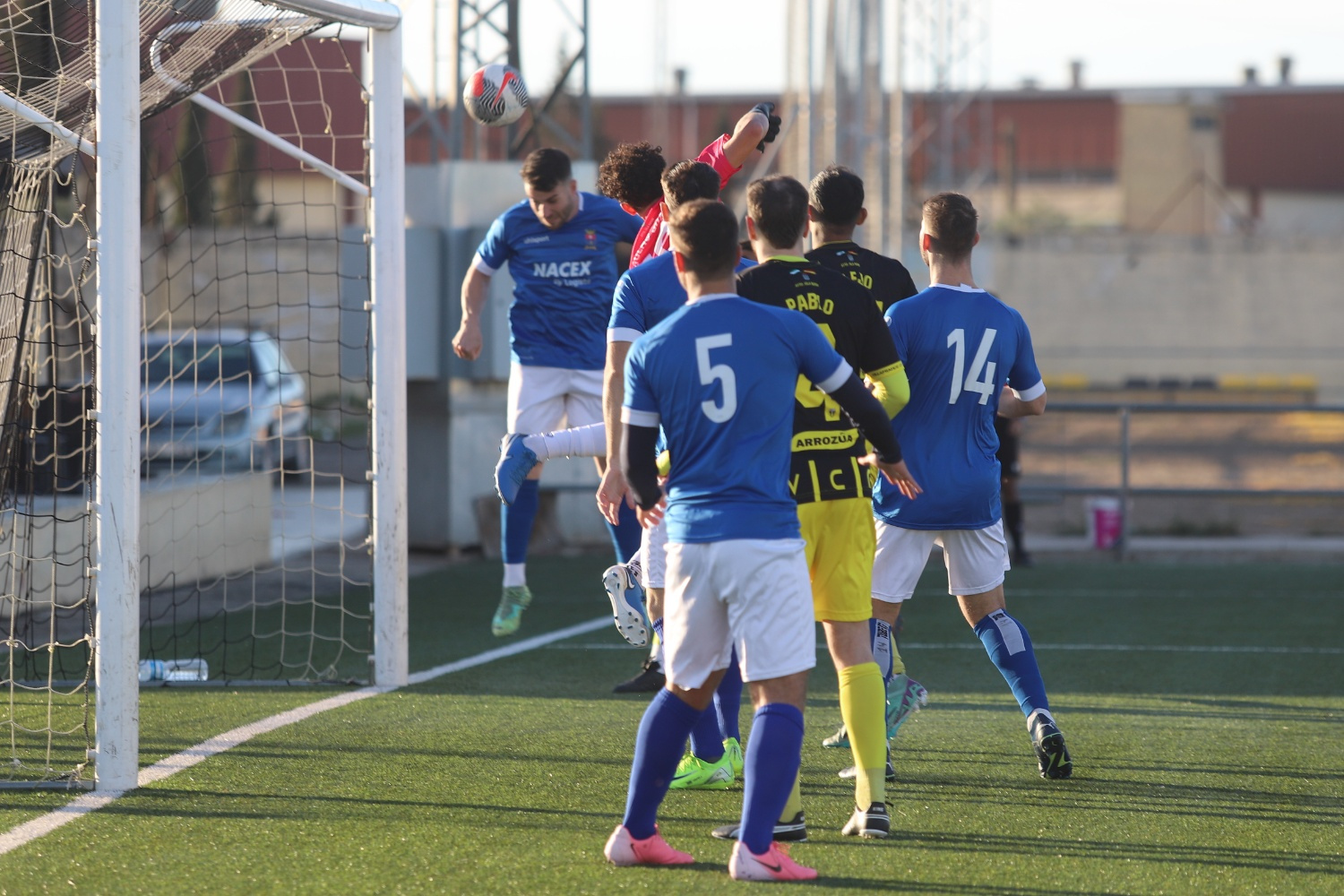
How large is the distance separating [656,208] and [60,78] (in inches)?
99.6

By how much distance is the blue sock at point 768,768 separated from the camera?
12.6 feet

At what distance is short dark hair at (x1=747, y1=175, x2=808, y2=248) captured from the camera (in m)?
4.18

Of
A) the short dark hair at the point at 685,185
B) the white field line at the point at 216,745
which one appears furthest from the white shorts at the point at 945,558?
the white field line at the point at 216,745

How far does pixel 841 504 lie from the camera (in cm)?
421

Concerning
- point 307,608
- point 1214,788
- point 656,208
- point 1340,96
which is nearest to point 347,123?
point 307,608

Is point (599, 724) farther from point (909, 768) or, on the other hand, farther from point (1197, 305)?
point (1197, 305)

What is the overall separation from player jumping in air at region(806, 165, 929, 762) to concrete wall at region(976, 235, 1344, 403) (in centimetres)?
3968

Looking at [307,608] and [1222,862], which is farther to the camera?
[307,608]

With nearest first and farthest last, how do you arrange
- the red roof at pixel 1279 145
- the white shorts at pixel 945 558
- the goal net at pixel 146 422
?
the white shorts at pixel 945 558, the goal net at pixel 146 422, the red roof at pixel 1279 145

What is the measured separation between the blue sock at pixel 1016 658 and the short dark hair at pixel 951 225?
→ 1.28 meters

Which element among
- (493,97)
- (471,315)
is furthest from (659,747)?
(493,97)

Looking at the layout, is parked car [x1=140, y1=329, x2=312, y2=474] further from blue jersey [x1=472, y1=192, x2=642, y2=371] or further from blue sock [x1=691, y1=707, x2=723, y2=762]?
blue sock [x1=691, y1=707, x2=723, y2=762]

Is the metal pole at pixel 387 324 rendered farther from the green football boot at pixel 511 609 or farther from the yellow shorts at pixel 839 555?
the yellow shorts at pixel 839 555

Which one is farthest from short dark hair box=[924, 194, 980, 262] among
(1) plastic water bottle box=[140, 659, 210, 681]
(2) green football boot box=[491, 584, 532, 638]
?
(1) plastic water bottle box=[140, 659, 210, 681]
